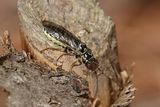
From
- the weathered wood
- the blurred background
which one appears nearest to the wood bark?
the weathered wood

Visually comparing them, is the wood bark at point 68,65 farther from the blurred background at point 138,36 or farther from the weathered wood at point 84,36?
the blurred background at point 138,36

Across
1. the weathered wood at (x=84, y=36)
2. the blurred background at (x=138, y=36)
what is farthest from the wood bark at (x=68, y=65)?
the blurred background at (x=138, y=36)

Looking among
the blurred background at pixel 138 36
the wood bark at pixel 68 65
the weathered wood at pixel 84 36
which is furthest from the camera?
the blurred background at pixel 138 36

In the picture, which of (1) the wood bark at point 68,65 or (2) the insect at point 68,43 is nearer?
(1) the wood bark at point 68,65

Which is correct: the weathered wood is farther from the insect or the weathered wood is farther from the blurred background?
the blurred background

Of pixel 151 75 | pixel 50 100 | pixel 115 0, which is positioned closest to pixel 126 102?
pixel 50 100

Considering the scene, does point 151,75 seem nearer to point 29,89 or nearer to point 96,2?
point 96,2
